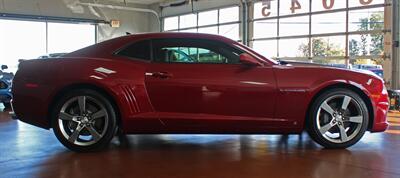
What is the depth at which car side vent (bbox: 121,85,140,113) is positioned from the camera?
177 inches

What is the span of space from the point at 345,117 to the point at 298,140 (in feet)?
2.76

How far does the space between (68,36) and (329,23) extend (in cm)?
1141

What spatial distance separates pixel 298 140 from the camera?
5449 millimetres

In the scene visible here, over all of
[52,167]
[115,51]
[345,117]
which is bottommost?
[52,167]

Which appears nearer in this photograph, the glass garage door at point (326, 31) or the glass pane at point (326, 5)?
the glass garage door at point (326, 31)

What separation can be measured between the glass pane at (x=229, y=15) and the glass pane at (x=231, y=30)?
228 mm

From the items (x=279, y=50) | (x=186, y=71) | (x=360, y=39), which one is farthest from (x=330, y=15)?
(x=186, y=71)

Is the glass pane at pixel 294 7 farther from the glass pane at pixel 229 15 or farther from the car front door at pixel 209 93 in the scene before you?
the car front door at pixel 209 93

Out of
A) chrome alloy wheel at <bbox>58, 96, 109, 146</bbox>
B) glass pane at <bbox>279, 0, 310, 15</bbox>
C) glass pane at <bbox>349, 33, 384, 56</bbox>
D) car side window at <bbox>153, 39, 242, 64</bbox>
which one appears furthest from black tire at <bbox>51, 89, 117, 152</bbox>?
glass pane at <bbox>279, 0, 310, 15</bbox>

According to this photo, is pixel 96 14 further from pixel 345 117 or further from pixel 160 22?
pixel 345 117

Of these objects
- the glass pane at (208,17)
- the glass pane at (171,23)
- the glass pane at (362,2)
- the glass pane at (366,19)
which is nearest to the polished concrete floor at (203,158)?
the glass pane at (366,19)

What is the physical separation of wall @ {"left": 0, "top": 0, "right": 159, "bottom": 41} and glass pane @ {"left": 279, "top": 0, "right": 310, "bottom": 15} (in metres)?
7.89

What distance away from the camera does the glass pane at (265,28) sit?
599 inches

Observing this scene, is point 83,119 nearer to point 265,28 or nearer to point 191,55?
point 191,55
